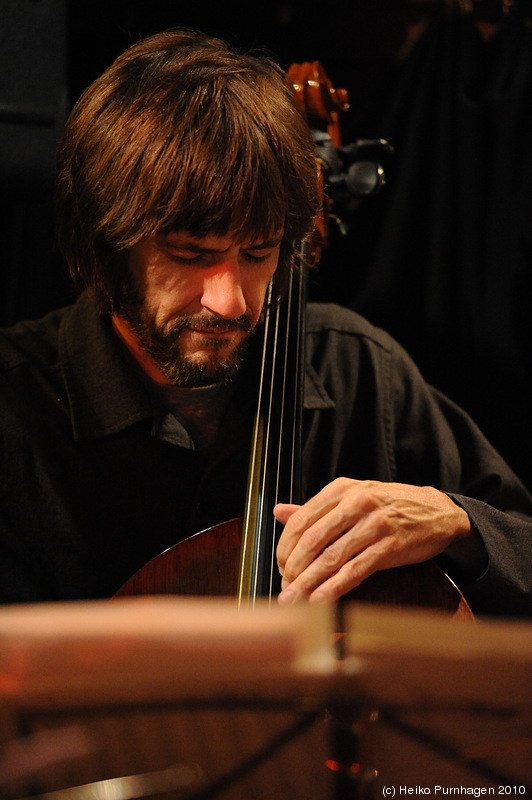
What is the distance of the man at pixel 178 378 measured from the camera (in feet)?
3.47

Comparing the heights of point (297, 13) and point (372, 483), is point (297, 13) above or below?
above

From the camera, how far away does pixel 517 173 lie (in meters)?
1.59

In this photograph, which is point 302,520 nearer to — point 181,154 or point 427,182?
point 181,154

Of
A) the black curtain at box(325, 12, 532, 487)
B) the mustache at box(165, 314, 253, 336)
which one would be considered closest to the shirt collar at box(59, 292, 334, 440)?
the mustache at box(165, 314, 253, 336)

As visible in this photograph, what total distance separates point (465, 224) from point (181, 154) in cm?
77

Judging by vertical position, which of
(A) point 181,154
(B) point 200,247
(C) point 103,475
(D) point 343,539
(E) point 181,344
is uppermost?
(A) point 181,154

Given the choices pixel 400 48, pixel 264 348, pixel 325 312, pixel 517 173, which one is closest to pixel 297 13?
pixel 400 48

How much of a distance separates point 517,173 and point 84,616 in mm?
1435

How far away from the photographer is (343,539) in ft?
3.08

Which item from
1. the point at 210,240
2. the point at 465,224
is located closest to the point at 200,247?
the point at 210,240

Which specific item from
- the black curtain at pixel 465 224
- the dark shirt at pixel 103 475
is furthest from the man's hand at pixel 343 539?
the black curtain at pixel 465 224

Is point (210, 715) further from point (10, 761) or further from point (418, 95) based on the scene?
point (418, 95)

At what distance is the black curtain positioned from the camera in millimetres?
1590

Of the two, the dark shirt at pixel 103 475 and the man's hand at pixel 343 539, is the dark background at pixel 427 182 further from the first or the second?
the man's hand at pixel 343 539
